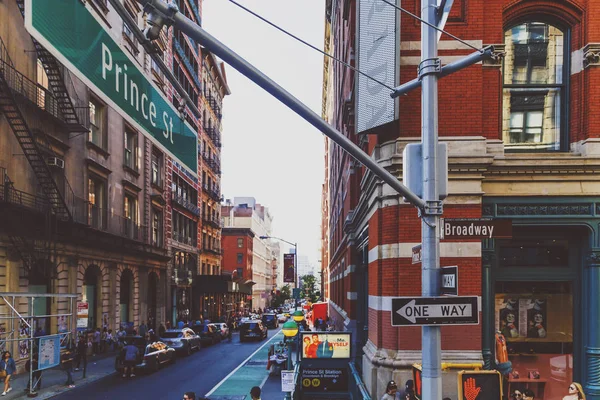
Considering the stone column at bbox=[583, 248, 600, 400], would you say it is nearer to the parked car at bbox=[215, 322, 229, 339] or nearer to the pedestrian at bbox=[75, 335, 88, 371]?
the pedestrian at bbox=[75, 335, 88, 371]

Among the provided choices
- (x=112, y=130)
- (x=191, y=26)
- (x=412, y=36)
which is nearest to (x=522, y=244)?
(x=412, y=36)

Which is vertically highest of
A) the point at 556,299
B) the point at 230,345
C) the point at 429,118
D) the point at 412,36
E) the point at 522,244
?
the point at 412,36

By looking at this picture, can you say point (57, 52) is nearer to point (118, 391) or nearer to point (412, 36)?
point (412, 36)

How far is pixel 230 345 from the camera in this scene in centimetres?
3928

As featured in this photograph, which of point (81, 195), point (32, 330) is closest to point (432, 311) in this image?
point (32, 330)

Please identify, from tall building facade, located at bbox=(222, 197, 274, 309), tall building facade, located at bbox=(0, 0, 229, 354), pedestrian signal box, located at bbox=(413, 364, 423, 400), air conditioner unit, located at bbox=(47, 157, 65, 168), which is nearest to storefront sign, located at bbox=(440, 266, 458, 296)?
pedestrian signal box, located at bbox=(413, 364, 423, 400)

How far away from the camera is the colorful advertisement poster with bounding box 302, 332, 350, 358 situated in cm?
1588

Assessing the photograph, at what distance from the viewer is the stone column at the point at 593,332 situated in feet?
38.7

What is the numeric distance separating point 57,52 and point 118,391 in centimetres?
1995

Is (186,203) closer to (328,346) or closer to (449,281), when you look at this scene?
(328,346)

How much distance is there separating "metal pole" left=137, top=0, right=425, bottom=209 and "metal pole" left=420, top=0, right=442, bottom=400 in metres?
0.24

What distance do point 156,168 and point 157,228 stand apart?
4826 mm

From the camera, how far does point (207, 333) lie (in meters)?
38.8

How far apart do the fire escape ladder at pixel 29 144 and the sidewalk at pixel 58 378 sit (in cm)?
698
